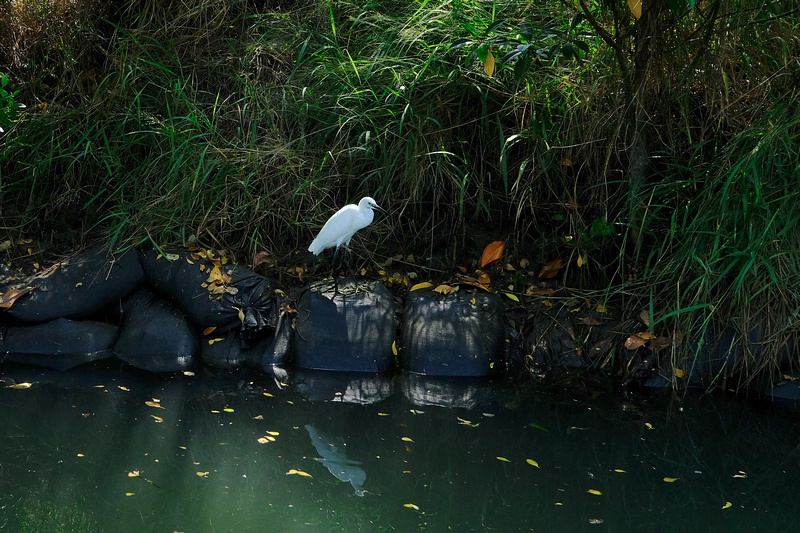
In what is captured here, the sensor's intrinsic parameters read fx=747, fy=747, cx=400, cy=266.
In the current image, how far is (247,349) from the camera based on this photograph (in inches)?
155

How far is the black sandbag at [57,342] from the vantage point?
12.5 feet

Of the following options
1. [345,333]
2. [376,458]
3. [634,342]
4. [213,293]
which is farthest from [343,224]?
[634,342]

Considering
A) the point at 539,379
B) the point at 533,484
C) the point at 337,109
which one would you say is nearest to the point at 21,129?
the point at 337,109

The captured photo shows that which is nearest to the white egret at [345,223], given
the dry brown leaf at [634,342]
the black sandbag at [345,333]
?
the black sandbag at [345,333]

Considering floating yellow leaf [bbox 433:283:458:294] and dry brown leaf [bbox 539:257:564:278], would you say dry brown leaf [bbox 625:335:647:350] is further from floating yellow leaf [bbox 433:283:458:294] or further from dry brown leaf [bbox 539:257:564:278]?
floating yellow leaf [bbox 433:283:458:294]

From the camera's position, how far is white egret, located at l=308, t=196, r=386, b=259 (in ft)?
12.6

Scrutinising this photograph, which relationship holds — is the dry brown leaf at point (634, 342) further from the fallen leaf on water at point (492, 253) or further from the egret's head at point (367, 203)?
the egret's head at point (367, 203)

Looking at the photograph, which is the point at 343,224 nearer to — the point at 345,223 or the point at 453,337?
the point at 345,223

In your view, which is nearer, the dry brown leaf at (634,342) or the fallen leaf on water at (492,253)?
the dry brown leaf at (634,342)

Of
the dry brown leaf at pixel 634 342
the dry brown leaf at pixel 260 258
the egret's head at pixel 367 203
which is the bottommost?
the dry brown leaf at pixel 634 342

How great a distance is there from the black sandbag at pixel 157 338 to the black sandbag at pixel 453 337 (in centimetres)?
113

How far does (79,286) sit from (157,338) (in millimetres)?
525

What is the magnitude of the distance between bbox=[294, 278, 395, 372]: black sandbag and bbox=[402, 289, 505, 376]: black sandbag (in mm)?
121

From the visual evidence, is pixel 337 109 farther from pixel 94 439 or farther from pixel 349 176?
pixel 94 439
